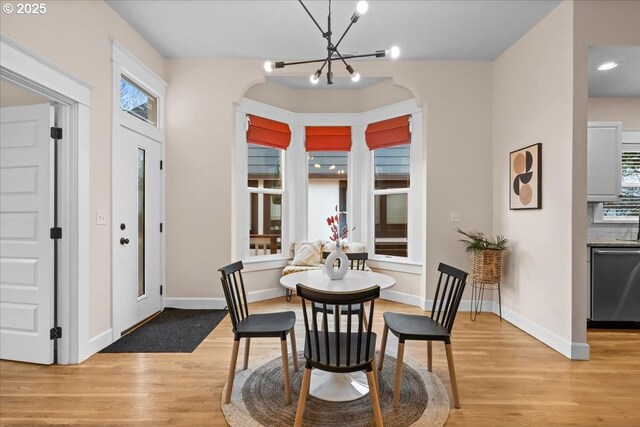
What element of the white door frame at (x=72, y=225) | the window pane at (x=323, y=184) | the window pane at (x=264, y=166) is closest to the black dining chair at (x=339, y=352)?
the white door frame at (x=72, y=225)

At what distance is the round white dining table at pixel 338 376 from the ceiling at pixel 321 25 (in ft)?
8.09

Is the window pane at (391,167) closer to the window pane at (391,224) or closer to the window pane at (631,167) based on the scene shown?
the window pane at (391,224)

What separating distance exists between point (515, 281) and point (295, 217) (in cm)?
292

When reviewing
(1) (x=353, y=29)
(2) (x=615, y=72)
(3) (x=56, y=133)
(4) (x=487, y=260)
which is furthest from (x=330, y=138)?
(2) (x=615, y=72)

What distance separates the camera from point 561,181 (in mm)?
2998

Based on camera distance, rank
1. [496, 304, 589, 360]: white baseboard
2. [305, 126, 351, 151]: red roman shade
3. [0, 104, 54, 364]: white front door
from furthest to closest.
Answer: [305, 126, 351, 151]: red roman shade → [496, 304, 589, 360]: white baseboard → [0, 104, 54, 364]: white front door

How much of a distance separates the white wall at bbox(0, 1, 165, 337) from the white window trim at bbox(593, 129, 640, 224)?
5.55 meters

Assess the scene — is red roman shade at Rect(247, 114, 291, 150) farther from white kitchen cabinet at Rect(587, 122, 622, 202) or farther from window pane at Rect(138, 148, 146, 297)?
white kitchen cabinet at Rect(587, 122, 622, 202)

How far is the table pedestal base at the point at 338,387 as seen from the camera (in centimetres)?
220

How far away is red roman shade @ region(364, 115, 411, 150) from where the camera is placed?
14.7 feet

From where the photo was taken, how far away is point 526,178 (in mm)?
3463

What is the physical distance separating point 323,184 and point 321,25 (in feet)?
7.31

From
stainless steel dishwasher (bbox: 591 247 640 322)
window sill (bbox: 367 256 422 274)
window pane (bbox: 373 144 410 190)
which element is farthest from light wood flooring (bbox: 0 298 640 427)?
window pane (bbox: 373 144 410 190)

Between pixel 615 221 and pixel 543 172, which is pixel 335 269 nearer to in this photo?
pixel 543 172
